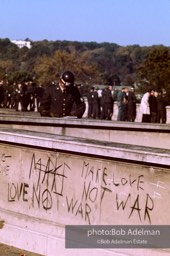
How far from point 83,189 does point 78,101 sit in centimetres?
834

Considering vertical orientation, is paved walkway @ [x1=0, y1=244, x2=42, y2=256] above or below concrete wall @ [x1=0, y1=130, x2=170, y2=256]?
below

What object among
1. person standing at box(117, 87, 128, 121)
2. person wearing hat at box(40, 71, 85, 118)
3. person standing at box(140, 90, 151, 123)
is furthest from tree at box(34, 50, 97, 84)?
person wearing hat at box(40, 71, 85, 118)

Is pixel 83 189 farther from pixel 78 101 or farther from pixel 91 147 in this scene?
pixel 78 101

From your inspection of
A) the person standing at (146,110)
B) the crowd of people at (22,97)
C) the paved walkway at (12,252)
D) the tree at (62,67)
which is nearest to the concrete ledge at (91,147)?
the paved walkway at (12,252)

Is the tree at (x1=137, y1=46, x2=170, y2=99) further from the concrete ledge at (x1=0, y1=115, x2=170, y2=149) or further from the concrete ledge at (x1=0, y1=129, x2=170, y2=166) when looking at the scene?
the concrete ledge at (x1=0, y1=129, x2=170, y2=166)

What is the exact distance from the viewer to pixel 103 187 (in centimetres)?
1230

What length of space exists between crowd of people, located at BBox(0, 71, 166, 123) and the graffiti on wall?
20.5 ft

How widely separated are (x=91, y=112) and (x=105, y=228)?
3723 cm

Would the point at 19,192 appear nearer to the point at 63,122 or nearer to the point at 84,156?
the point at 84,156

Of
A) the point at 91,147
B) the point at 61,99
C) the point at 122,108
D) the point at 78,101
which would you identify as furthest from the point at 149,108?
the point at 91,147

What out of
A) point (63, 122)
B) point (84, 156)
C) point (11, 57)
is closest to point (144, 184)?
point (84, 156)

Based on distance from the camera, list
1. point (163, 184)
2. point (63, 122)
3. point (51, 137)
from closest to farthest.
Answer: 1. point (163, 184)
2. point (51, 137)
3. point (63, 122)

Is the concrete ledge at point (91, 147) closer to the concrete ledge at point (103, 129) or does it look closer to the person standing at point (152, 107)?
the concrete ledge at point (103, 129)

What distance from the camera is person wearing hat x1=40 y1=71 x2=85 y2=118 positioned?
20.1 metres
